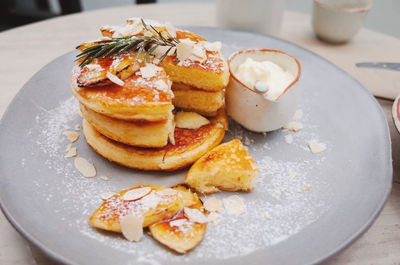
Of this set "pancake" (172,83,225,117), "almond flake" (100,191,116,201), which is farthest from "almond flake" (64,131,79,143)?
"pancake" (172,83,225,117)

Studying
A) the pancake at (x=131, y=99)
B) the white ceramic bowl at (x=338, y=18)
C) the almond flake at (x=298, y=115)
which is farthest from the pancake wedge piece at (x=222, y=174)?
the white ceramic bowl at (x=338, y=18)

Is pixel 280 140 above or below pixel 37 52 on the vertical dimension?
below

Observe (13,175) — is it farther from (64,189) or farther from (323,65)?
(323,65)

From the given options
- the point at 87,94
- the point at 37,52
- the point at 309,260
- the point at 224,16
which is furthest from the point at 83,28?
the point at 309,260

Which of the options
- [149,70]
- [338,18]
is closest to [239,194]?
[149,70]

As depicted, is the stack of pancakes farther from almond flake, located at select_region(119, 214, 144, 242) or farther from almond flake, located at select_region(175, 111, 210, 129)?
almond flake, located at select_region(119, 214, 144, 242)

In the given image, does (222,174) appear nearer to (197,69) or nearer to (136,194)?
(136,194)
